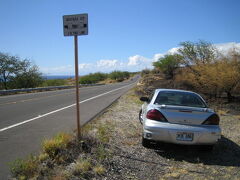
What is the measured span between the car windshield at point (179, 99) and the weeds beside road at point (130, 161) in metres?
1.15

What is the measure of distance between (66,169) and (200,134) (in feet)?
9.59

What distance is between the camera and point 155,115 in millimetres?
5223

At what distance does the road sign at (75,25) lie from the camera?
4.89 metres

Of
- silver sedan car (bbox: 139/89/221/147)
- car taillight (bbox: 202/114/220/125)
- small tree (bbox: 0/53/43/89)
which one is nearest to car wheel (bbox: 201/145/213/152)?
silver sedan car (bbox: 139/89/221/147)

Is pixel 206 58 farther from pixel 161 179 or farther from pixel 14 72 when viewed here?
pixel 14 72

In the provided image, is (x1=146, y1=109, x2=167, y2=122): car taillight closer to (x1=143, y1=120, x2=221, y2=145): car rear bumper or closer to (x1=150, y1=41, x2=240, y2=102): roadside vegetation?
(x1=143, y1=120, x2=221, y2=145): car rear bumper

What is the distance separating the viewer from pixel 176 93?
6.28m

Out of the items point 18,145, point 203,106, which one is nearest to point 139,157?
point 203,106

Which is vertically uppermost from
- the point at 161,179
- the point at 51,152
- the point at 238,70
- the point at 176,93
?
the point at 238,70

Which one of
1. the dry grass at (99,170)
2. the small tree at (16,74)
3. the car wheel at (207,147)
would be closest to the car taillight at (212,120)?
the car wheel at (207,147)

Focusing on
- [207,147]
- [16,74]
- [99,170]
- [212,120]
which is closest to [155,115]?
[212,120]

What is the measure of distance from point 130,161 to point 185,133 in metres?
1.36

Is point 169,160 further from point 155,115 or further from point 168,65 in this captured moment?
point 168,65

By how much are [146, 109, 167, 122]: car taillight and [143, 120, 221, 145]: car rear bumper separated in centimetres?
13
